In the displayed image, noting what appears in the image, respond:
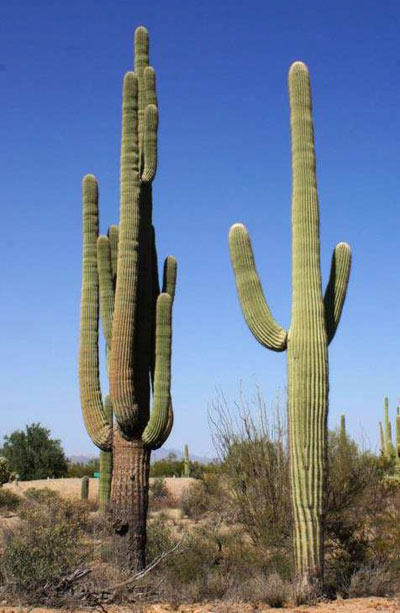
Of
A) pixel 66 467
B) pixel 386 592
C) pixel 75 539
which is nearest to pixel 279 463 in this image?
pixel 386 592

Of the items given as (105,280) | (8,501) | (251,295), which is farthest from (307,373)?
(8,501)

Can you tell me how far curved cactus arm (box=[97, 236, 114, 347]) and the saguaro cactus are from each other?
9.58ft

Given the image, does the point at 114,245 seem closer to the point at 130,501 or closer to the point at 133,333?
the point at 133,333

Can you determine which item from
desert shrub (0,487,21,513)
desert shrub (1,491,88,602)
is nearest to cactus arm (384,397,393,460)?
desert shrub (0,487,21,513)

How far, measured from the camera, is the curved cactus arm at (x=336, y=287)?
1089 cm

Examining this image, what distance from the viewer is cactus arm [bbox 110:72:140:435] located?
1191cm

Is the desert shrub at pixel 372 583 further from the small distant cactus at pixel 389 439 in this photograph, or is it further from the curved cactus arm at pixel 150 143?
the small distant cactus at pixel 389 439

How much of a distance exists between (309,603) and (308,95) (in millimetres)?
7049

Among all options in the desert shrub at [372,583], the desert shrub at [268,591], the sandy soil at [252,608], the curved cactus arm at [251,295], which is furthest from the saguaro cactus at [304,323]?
the desert shrub at [372,583]

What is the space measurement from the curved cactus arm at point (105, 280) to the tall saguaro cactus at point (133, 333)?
2 centimetres

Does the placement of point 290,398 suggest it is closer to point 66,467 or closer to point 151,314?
point 151,314

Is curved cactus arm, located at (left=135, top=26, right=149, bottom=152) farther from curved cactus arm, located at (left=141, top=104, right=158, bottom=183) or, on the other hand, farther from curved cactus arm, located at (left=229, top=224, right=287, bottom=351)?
curved cactus arm, located at (left=229, top=224, right=287, bottom=351)

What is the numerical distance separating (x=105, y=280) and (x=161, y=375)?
201 cm

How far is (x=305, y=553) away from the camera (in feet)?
32.8
